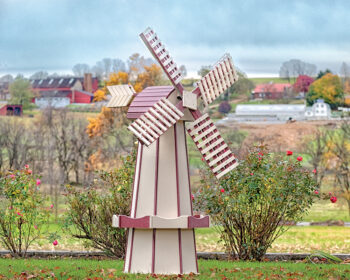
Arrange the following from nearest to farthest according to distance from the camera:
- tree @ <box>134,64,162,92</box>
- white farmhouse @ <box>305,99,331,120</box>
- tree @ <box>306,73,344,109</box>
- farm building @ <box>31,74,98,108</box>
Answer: tree @ <box>134,64,162,92</box>
white farmhouse @ <box>305,99,331,120</box>
tree @ <box>306,73,344,109</box>
farm building @ <box>31,74,98,108</box>

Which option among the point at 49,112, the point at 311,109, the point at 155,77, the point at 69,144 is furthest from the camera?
the point at 311,109

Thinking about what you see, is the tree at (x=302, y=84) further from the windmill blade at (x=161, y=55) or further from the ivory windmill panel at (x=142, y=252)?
the ivory windmill panel at (x=142, y=252)

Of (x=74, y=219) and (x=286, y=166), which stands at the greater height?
(x=286, y=166)

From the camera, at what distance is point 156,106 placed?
41.1 feet

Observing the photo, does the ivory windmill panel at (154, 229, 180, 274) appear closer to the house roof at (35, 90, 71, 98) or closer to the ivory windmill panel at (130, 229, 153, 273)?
the ivory windmill panel at (130, 229, 153, 273)

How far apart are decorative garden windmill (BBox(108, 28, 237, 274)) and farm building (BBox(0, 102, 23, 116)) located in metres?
50.3

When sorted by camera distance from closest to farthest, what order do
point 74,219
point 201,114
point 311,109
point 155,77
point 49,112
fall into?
point 201,114
point 74,219
point 155,77
point 49,112
point 311,109

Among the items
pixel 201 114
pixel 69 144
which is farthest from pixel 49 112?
pixel 201 114

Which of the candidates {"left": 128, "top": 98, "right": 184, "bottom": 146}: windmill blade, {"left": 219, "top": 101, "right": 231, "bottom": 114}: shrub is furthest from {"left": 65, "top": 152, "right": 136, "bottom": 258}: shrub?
{"left": 219, "top": 101, "right": 231, "bottom": 114}: shrub

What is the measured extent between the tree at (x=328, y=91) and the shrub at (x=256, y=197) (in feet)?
196

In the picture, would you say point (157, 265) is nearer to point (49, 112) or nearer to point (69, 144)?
point (69, 144)

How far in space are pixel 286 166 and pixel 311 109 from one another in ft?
184

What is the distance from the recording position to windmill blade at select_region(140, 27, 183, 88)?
43.4 feet

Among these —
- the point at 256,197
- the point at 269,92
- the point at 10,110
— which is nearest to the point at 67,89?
the point at 10,110
